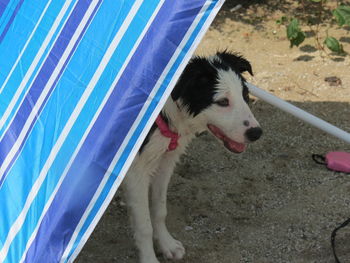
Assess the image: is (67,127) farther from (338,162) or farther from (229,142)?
(338,162)

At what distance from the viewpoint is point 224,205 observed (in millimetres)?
4094

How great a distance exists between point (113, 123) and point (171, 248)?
5.42ft

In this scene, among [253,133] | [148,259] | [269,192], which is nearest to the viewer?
[253,133]

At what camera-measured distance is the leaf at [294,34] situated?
5.64 metres

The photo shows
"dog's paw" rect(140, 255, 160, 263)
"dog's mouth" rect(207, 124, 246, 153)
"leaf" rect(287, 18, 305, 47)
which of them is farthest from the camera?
"leaf" rect(287, 18, 305, 47)

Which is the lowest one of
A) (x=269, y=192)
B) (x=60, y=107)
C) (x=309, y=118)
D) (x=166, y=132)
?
(x=269, y=192)

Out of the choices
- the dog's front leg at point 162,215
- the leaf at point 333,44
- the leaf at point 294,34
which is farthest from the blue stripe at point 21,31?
the leaf at point 333,44

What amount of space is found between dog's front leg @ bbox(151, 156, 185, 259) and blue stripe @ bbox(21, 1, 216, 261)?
1.40 meters

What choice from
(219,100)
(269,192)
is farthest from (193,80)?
(269,192)

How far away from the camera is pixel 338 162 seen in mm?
4332

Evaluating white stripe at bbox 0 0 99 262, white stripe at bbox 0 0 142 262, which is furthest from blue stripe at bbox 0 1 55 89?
white stripe at bbox 0 0 142 262

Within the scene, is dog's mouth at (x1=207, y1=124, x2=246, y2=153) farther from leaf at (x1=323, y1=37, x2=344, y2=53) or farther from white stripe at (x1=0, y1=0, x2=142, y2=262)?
leaf at (x1=323, y1=37, x2=344, y2=53)

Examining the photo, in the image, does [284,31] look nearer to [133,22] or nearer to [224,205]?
[224,205]

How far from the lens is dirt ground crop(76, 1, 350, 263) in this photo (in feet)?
12.2
